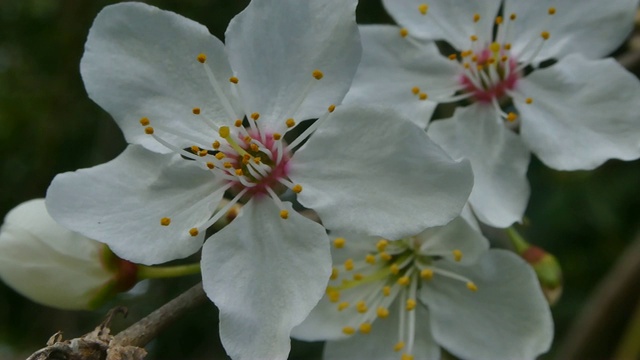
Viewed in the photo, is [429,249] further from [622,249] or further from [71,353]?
[622,249]

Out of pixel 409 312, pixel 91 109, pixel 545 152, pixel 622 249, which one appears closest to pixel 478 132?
pixel 545 152

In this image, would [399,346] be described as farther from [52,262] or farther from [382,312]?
[52,262]

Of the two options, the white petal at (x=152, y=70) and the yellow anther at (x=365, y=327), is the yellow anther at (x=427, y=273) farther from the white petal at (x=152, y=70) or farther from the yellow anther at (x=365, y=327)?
the white petal at (x=152, y=70)

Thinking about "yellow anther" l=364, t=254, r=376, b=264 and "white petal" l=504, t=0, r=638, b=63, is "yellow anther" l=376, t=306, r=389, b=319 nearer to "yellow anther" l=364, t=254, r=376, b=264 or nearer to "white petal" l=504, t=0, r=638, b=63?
"yellow anther" l=364, t=254, r=376, b=264

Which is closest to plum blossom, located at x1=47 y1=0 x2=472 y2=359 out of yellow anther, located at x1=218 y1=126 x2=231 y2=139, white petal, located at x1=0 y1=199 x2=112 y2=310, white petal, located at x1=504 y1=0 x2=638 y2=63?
yellow anther, located at x1=218 y1=126 x2=231 y2=139

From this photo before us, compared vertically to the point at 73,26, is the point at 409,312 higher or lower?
higher

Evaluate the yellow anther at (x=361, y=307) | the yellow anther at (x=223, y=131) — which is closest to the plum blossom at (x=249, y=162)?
the yellow anther at (x=223, y=131)
